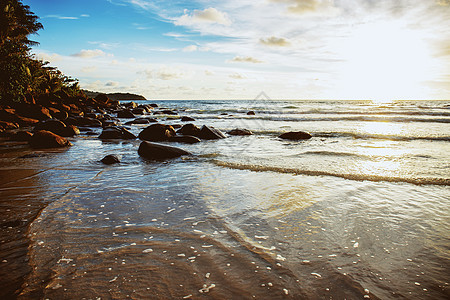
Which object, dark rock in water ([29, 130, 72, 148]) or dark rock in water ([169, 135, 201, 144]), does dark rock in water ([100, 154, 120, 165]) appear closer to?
dark rock in water ([29, 130, 72, 148])

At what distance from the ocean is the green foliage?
44.1 ft

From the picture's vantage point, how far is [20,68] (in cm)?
1572

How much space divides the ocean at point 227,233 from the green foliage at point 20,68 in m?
13.4

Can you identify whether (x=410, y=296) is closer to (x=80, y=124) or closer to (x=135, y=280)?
(x=135, y=280)

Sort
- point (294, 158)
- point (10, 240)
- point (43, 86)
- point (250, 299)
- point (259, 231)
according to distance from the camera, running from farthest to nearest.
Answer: point (43, 86), point (294, 158), point (259, 231), point (10, 240), point (250, 299)

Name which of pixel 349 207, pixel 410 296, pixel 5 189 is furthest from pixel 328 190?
pixel 5 189

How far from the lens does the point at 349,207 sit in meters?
3.36

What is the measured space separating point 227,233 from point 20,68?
1883cm

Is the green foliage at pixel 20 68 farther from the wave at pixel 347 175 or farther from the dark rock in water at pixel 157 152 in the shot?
the wave at pixel 347 175

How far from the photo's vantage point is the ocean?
1919mm

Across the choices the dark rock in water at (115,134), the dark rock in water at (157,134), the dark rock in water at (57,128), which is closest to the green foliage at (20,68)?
the dark rock in water at (57,128)

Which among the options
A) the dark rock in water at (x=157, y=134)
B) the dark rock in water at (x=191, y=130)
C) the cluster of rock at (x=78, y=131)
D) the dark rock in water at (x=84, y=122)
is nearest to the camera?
the cluster of rock at (x=78, y=131)

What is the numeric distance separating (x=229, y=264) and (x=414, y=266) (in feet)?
4.99

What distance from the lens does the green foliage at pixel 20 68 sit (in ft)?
49.2
